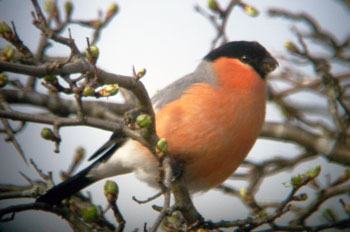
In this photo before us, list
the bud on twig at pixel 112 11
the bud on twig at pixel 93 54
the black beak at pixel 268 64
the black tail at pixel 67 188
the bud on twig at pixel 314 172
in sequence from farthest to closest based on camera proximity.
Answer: the black beak at pixel 268 64 → the bud on twig at pixel 112 11 → the black tail at pixel 67 188 → the bud on twig at pixel 314 172 → the bud on twig at pixel 93 54

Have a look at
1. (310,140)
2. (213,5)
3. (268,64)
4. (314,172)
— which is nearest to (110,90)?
(314,172)

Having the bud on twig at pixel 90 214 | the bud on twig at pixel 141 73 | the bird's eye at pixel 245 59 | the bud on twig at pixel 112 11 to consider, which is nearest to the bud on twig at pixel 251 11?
the bird's eye at pixel 245 59

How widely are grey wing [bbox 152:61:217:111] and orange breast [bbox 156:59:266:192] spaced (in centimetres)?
9

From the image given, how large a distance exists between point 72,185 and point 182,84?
135cm

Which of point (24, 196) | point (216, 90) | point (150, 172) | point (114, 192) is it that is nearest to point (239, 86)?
point (216, 90)

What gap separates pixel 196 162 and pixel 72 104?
1686mm

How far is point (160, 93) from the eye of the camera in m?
3.94

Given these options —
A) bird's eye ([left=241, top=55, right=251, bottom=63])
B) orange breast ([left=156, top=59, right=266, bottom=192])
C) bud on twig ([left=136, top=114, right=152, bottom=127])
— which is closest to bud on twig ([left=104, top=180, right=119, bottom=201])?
bud on twig ([left=136, top=114, right=152, bottom=127])

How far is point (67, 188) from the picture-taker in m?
3.56

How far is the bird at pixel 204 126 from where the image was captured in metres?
3.37

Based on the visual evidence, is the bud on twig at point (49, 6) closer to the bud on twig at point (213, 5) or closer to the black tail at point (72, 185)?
the black tail at point (72, 185)

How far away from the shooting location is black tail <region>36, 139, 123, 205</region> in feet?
10.5

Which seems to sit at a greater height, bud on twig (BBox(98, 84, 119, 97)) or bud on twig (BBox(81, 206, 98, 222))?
bud on twig (BBox(98, 84, 119, 97))

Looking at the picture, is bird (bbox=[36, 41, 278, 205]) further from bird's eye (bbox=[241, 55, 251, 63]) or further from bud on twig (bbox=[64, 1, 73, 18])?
bud on twig (bbox=[64, 1, 73, 18])
